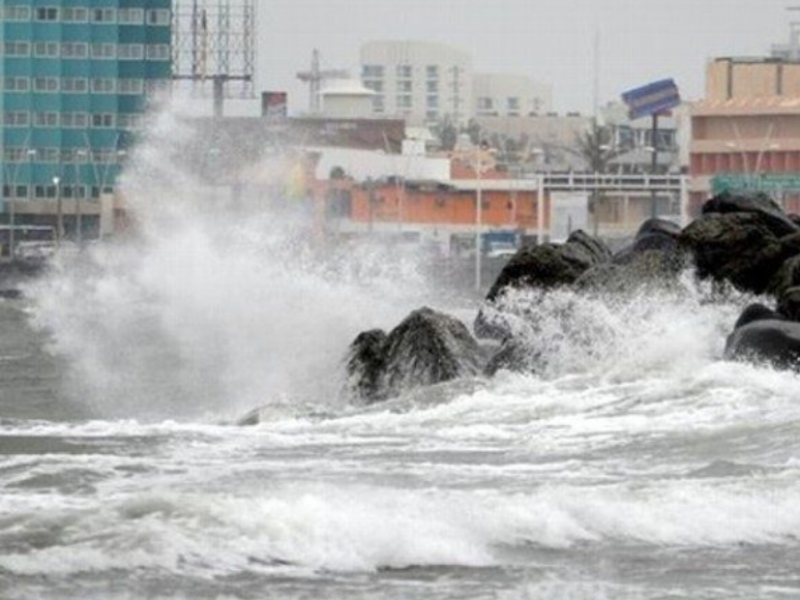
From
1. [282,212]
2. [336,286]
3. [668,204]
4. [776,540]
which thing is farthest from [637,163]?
[776,540]

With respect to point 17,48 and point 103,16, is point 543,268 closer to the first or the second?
point 103,16

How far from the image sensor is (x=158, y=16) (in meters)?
130

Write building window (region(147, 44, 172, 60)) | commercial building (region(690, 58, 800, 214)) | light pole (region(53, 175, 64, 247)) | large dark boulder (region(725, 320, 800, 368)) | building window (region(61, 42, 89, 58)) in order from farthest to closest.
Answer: building window (region(147, 44, 172, 60)) → building window (region(61, 42, 89, 58)) → light pole (region(53, 175, 64, 247)) → commercial building (region(690, 58, 800, 214)) → large dark boulder (region(725, 320, 800, 368))

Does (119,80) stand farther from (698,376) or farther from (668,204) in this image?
(698,376)

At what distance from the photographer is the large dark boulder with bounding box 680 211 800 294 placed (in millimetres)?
37531

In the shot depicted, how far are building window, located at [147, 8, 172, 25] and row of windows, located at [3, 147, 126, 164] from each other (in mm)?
5860

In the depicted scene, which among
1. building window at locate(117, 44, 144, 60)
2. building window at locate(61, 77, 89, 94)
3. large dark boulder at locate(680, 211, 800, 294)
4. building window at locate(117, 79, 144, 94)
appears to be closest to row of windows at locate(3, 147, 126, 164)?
building window at locate(61, 77, 89, 94)

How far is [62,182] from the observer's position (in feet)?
423

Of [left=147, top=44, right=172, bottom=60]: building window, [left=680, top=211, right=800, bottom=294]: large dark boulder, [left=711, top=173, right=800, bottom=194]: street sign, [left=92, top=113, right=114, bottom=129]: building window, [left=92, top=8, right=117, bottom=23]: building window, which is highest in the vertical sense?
[left=92, top=8, right=117, bottom=23]: building window

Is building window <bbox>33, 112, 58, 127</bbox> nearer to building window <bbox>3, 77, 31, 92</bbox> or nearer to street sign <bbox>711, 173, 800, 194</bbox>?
building window <bbox>3, 77, 31, 92</bbox>

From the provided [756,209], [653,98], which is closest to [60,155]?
[653,98]

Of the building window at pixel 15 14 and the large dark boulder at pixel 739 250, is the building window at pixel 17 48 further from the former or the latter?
the large dark boulder at pixel 739 250

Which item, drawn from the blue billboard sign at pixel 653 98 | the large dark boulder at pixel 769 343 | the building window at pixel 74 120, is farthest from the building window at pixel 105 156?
the large dark boulder at pixel 769 343

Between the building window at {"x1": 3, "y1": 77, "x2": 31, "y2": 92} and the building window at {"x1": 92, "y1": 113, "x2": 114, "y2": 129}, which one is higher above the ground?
the building window at {"x1": 3, "y1": 77, "x2": 31, "y2": 92}
